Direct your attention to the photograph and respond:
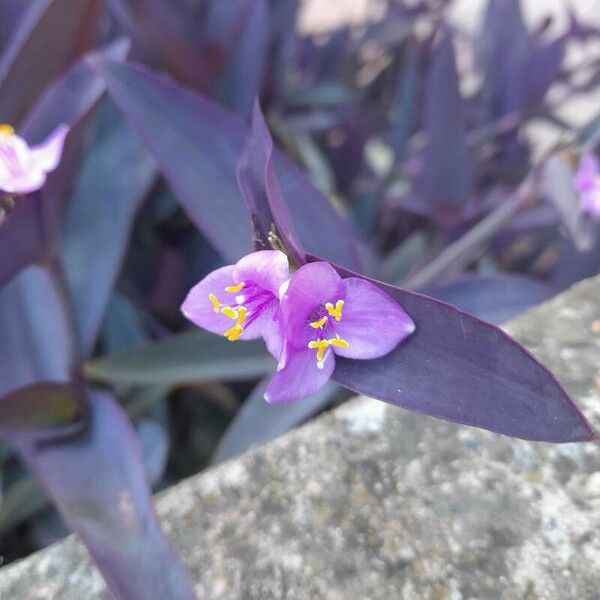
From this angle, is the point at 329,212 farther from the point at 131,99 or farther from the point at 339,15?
the point at 339,15

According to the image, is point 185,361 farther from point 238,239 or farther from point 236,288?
point 236,288

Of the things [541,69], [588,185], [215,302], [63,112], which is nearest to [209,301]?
[215,302]

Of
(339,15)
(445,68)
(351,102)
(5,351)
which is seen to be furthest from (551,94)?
(5,351)

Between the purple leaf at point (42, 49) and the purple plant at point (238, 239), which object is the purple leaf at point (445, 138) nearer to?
the purple plant at point (238, 239)

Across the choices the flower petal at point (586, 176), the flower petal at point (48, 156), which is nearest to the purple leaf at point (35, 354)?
the flower petal at point (48, 156)

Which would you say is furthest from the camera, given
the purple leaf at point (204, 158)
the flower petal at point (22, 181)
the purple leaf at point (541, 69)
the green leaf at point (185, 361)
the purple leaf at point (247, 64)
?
the purple leaf at point (541, 69)
